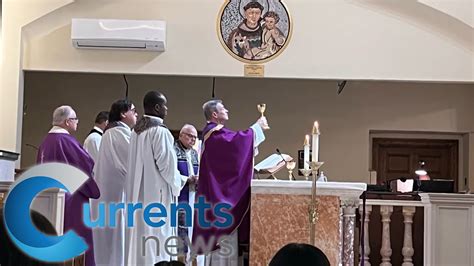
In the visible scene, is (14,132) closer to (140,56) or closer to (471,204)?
(140,56)

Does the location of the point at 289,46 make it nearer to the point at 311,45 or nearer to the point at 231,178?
the point at 311,45

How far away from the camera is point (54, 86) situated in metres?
10.7

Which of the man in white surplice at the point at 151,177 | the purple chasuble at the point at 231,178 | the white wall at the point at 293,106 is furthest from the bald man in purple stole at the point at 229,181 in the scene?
the white wall at the point at 293,106

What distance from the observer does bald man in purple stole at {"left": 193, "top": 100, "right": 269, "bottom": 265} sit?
4.97 metres

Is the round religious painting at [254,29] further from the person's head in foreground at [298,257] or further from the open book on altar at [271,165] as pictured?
the person's head in foreground at [298,257]

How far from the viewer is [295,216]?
175 inches

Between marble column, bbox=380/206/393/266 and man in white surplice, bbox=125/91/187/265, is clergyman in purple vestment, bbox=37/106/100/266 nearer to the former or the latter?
man in white surplice, bbox=125/91/187/265

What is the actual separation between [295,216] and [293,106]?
6278mm

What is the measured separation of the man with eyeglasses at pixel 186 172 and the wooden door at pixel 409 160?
5.46 metres

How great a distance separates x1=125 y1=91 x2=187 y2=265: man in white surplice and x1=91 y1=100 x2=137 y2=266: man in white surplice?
0.95ft

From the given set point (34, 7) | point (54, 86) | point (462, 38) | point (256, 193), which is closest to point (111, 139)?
point (256, 193)

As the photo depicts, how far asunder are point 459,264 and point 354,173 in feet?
14.8

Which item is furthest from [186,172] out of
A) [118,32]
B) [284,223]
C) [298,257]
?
[298,257]

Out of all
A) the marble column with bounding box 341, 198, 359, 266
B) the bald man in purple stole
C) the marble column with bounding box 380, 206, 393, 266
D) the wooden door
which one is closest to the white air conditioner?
the bald man in purple stole
